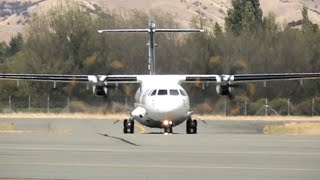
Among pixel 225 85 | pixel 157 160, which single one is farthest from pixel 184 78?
pixel 157 160

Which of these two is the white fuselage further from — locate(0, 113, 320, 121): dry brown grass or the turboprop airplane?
locate(0, 113, 320, 121): dry brown grass

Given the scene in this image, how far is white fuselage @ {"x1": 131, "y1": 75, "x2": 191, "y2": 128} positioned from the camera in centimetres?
3250

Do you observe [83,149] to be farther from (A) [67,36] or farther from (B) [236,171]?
(A) [67,36]

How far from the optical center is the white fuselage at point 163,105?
3250 cm

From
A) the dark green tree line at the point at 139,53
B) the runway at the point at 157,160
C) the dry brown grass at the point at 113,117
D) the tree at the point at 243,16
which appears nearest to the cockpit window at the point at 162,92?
the runway at the point at 157,160

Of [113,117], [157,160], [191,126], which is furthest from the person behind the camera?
[113,117]

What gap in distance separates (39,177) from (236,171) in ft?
11.7

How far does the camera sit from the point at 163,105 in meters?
32.6

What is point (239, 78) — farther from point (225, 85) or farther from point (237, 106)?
point (237, 106)

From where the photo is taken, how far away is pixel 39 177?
12.4m


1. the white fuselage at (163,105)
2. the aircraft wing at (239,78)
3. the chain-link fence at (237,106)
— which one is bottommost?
the chain-link fence at (237,106)

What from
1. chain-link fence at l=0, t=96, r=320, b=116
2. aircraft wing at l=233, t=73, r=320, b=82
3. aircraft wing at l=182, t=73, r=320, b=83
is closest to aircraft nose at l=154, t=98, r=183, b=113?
aircraft wing at l=182, t=73, r=320, b=83

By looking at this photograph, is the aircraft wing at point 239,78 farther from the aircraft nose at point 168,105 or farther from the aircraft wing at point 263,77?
the aircraft nose at point 168,105

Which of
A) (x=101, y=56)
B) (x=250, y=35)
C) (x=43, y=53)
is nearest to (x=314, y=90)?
(x=250, y=35)
